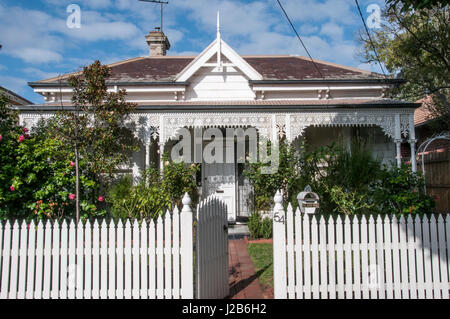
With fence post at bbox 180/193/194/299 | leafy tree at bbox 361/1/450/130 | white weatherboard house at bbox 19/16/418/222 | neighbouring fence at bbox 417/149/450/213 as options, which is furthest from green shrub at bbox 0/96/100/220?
neighbouring fence at bbox 417/149/450/213

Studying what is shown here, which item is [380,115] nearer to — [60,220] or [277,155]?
[277,155]

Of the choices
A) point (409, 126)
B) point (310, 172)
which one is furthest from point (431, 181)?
point (310, 172)

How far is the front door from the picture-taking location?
10.5 m

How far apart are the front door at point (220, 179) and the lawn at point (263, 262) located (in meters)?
3.31

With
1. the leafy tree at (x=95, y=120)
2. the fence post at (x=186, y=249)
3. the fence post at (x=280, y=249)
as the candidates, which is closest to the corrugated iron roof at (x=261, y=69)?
the leafy tree at (x=95, y=120)

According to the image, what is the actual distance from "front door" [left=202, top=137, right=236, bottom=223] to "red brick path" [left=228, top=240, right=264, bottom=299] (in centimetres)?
341

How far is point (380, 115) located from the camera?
30.3 feet

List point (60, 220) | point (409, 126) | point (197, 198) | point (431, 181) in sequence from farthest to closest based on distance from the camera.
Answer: point (431, 181)
point (197, 198)
point (409, 126)
point (60, 220)

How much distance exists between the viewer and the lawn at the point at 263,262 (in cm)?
495

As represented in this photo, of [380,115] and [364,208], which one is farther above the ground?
[380,115]

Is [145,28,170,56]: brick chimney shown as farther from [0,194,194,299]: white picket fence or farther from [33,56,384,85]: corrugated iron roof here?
[0,194,194,299]: white picket fence

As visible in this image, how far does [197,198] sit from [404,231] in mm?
6992

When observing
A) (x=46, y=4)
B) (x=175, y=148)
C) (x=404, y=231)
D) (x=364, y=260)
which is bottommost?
(x=364, y=260)

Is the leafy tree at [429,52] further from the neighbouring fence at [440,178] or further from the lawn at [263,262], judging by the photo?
the lawn at [263,262]
